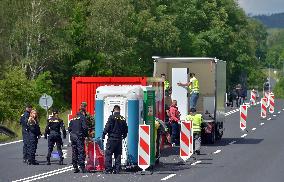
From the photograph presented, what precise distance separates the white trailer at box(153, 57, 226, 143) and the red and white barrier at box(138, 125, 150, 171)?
33.2 ft

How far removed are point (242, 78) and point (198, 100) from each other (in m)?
85.0

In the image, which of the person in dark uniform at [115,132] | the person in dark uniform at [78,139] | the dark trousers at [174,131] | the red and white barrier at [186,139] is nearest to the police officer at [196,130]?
the dark trousers at [174,131]

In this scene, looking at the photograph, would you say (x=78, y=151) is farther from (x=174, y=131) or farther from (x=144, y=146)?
(x=174, y=131)

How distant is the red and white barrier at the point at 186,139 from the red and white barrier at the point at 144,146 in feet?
10.8

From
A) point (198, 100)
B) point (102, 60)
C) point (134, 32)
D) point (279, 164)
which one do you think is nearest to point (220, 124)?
point (198, 100)

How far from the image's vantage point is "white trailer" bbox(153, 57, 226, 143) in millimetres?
34562

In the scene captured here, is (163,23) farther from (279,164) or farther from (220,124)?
(279,164)

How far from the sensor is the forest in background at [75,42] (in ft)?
190

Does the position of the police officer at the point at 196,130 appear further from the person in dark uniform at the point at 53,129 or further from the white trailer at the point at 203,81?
the person in dark uniform at the point at 53,129

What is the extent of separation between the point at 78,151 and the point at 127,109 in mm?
1728

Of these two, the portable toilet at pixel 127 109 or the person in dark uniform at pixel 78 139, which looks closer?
the person in dark uniform at pixel 78 139

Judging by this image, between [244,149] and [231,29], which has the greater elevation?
[231,29]

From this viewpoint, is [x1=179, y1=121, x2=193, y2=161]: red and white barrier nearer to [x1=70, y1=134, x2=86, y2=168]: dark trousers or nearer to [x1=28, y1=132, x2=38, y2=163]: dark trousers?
[x1=70, y1=134, x2=86, y2=168]: dark trousers

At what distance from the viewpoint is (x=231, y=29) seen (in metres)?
107
